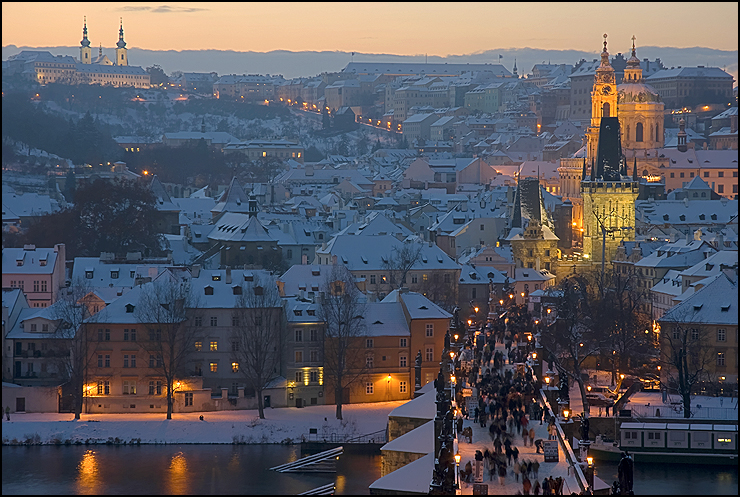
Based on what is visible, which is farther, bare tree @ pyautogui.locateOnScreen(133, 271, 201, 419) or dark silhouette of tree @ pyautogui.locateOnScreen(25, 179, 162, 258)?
Answer: dark silhouette of tree @ pyautogui.locateOnScreen(25, 179, 162, 258)

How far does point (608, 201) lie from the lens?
90250 millimetres

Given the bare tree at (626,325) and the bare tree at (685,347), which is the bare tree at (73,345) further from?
the bare tree at (685,347)

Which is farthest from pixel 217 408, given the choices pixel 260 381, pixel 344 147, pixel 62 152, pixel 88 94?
pixel 88 94

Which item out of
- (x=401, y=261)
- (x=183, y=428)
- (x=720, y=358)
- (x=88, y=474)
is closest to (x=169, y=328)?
(x=183, y=428)

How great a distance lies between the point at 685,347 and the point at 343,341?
14.0 meters

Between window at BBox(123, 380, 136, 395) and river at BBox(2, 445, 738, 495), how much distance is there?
4.97 m

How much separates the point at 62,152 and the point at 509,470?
115683 mm

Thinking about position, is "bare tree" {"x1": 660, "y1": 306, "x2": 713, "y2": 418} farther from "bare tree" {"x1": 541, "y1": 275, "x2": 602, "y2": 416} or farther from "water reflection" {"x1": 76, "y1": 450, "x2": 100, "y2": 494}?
"water reflection" {"x1": 76, "y1": 450, "x2": 100, "y2": 494}

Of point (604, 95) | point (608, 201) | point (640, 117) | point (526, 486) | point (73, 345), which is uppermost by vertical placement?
point (604, 95)

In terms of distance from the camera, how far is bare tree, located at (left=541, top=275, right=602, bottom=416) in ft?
183

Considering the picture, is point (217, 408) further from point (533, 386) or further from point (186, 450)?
point (533, 386)

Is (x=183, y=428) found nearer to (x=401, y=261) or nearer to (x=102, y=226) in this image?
(x=401, y=261)

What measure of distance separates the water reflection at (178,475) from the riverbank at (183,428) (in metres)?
2.54

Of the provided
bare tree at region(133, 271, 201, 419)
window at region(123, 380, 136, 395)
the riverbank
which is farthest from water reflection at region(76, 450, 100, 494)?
window at region(123, 380, 136, 395)
